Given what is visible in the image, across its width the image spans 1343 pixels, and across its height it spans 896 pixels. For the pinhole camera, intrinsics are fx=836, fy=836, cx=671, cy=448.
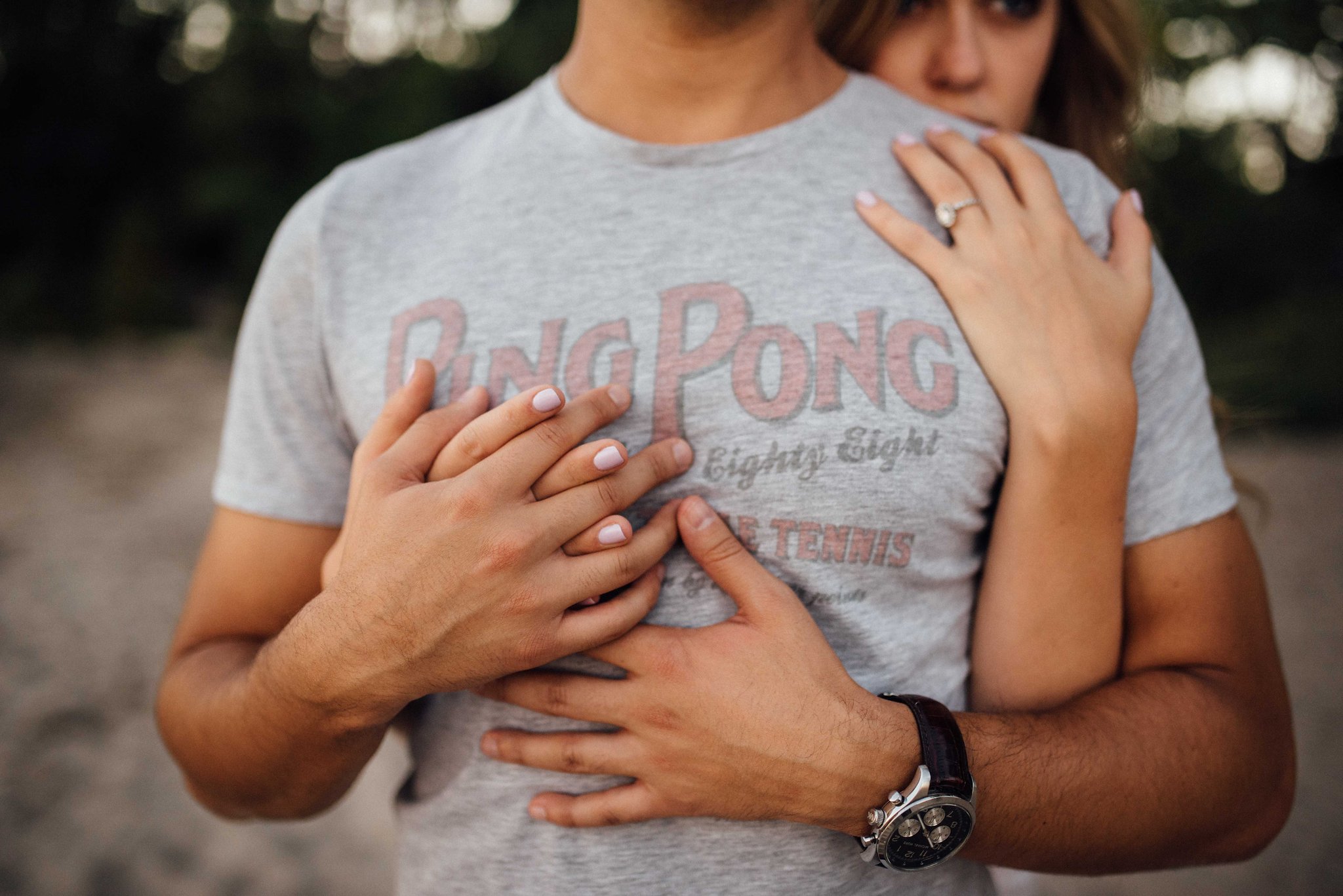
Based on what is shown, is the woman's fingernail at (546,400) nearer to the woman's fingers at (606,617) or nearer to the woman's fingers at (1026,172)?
the woman's fingers at (606,617)

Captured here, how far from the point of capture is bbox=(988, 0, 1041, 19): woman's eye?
5.66 ft

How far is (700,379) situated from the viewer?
1177mm

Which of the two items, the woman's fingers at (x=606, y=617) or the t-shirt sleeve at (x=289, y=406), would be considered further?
the t-shirt sleeve at (x=289, y=406)

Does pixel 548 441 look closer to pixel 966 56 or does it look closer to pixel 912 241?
pixel 912 241

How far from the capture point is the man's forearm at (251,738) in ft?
3.96

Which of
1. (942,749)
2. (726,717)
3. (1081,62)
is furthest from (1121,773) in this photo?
(1081,62)

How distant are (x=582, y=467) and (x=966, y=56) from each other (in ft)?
3.95

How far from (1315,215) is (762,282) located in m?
10.8

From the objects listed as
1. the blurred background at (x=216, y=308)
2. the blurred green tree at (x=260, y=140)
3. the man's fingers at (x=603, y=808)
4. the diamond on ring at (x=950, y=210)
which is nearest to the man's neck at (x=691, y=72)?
the diamond on ring at (x=950, y=210)

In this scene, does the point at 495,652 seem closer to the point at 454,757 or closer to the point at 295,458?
the point at 454,757

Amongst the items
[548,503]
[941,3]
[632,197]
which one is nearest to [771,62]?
[632,197]

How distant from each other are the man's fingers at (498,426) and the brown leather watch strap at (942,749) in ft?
2.10

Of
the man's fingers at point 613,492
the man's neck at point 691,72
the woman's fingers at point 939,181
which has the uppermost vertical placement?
the man's neck at point 691,72

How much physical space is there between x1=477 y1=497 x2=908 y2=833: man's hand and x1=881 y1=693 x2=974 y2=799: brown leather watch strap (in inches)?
1.3
